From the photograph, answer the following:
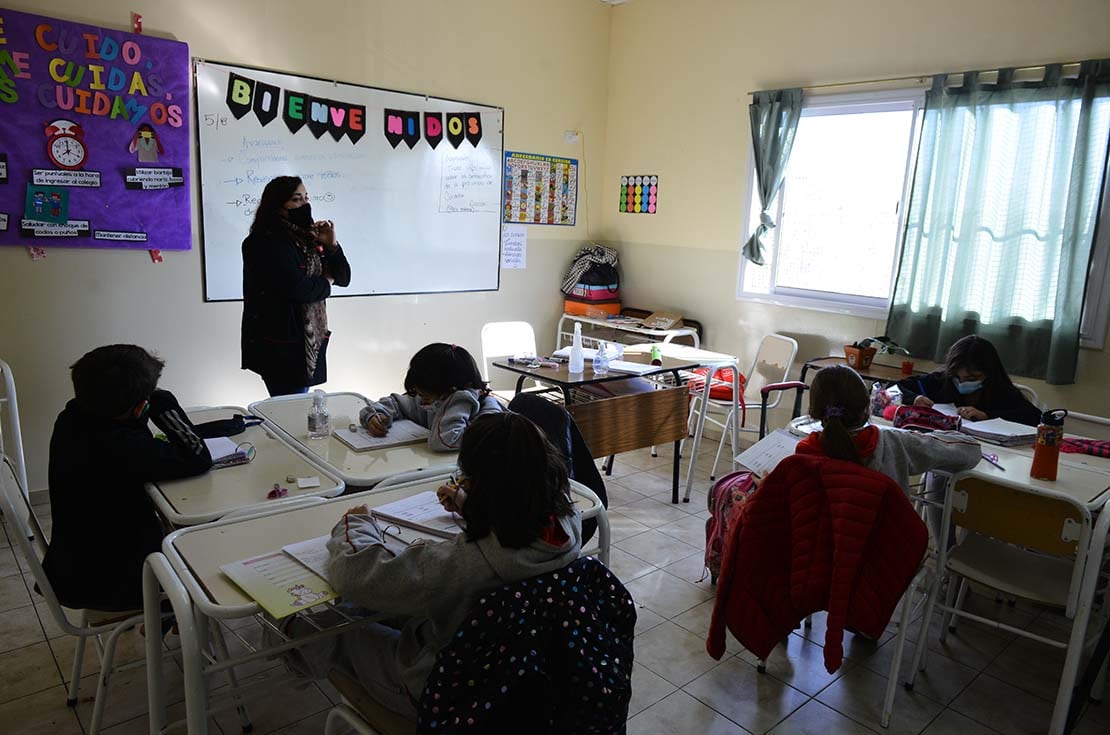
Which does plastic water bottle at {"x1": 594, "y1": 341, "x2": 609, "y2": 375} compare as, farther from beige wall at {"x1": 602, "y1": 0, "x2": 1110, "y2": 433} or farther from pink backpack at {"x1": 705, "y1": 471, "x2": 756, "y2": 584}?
beige wall at {"x1": 602, "y1": 0, "x2": 1110, "y2": 433}

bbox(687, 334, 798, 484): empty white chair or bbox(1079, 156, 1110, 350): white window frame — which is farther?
bbox(687, 334, 798, 484): empty white chair

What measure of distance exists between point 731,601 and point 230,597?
1.49 m

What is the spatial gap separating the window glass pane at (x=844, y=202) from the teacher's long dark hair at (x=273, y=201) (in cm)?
306

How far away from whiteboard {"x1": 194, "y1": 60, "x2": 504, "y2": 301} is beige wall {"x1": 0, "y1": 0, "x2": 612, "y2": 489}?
0.09m

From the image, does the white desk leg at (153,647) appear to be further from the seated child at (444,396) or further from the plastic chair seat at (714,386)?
the plastic chair seat at (714,386)

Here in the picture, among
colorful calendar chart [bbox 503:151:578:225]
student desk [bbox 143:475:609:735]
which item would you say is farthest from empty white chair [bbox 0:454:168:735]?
colorful calendar chart [bbox 503:151:578:225]

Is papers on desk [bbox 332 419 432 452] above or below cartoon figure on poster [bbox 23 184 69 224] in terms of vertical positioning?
below

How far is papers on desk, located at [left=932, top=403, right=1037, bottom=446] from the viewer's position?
107 inches

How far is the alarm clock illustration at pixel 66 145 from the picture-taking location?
11.0 feet

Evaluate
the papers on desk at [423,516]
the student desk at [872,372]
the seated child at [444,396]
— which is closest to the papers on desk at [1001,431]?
the student desk at [872,372]

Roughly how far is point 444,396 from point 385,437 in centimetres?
22

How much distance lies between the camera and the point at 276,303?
10.0 ft

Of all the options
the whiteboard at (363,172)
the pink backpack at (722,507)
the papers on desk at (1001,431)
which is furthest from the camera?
the whiteboard at (363,172)

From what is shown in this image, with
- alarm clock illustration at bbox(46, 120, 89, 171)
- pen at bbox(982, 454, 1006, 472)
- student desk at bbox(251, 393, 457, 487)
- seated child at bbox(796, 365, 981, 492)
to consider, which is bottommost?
student desk at bbox(251, 393, 457, 487)
